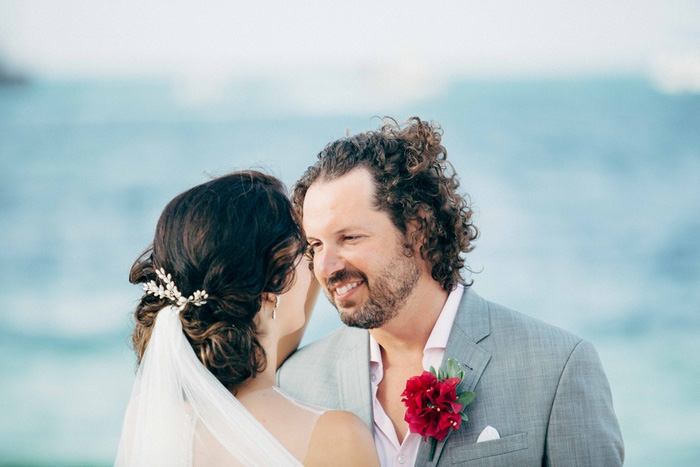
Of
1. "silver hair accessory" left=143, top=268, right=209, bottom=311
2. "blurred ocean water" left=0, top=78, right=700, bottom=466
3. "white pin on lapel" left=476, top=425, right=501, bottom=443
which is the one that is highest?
"blurred ocean water" left=0, top=78, right=700, bottom=466

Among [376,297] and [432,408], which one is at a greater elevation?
[376,297]

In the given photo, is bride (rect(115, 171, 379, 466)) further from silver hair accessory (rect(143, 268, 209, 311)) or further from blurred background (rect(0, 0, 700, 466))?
blurred background (rect(0, 0, 700, 466))

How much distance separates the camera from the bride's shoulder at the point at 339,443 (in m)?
2.15

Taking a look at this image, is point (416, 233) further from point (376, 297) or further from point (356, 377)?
point (356, 377)

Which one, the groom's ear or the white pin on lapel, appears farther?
the groom's ear

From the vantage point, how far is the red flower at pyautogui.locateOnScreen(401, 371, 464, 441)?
2.68m

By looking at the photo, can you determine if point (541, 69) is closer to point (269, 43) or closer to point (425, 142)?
point (269, 43)

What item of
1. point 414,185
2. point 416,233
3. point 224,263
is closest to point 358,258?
point 416,233

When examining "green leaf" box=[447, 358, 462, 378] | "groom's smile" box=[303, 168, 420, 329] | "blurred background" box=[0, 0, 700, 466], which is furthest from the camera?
"blurred background" box=[0, 0, 700, 466]

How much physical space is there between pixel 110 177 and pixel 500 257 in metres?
8.28

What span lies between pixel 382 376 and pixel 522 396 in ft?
2.03

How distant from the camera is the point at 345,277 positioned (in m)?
3.08

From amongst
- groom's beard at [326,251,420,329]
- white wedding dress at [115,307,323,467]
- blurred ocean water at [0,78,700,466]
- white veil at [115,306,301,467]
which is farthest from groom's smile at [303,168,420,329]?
blurred ocean water at [0,78,700,466]

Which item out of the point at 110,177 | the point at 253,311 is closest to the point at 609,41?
the point at 110,177
